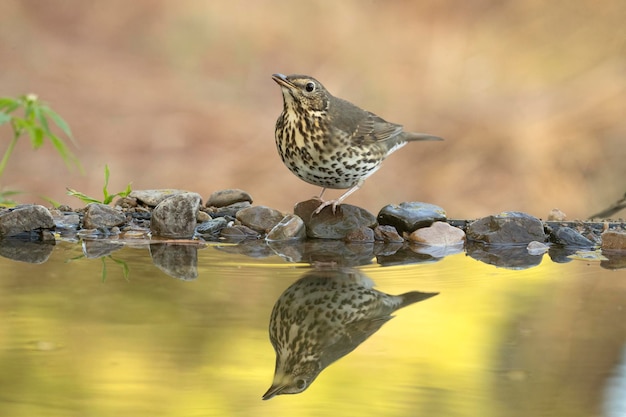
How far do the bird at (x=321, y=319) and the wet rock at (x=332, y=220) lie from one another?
86 centimetres

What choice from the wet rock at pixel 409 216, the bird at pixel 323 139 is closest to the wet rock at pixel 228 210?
the bird at pixel 323 139

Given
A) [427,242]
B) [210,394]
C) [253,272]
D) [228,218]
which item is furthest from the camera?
[228,218]

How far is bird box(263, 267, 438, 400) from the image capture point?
1784mm

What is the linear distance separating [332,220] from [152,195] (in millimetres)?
1019

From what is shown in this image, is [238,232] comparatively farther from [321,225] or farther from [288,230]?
[321,225]

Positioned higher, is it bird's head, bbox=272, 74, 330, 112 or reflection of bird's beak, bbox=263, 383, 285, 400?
bird's head, bbox=272, 74, 330, 112

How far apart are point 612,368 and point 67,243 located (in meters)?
2.55

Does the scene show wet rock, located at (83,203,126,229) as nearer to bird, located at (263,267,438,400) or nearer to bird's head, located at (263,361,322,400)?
bird, located at (263,267,438,400)

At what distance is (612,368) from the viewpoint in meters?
1.77

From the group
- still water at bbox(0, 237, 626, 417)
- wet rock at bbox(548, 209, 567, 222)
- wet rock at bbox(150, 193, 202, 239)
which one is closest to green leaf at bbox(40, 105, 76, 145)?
still water at bbox(0, 237, 626, 417)

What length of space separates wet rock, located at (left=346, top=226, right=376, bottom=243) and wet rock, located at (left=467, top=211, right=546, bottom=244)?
500 mm

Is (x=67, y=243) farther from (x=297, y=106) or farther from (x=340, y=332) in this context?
(x=340, y=332)

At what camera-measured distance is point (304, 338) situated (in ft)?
6.78

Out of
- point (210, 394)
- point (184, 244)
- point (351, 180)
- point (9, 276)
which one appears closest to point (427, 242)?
point (351, 180)
